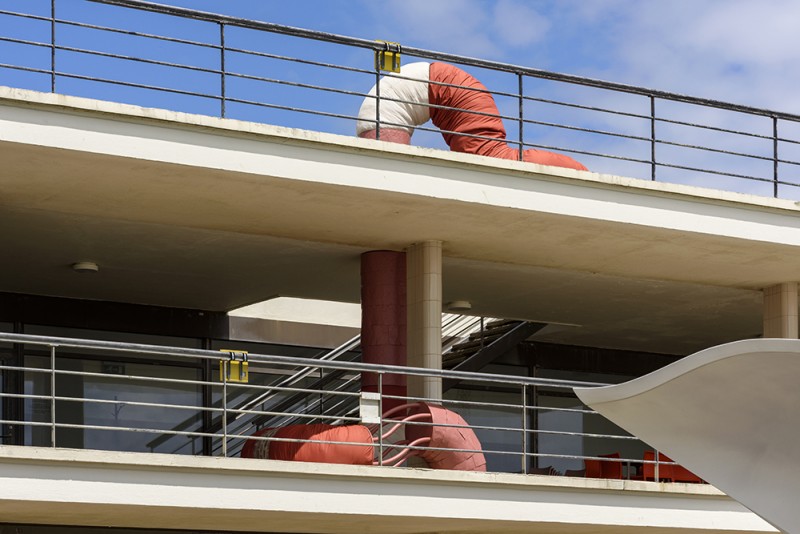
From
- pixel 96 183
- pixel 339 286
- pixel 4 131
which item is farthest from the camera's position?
pixel 339 286

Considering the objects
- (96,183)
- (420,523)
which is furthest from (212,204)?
(420,523)

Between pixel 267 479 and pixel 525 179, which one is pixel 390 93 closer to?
pixel 525 179

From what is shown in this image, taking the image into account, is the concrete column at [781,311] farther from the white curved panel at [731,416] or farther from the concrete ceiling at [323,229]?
the white curved panel at [731,416]

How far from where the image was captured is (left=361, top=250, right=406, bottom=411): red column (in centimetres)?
1833

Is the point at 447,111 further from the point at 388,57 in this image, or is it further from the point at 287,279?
the point at 287,279

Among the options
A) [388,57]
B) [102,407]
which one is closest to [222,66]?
[388,57]

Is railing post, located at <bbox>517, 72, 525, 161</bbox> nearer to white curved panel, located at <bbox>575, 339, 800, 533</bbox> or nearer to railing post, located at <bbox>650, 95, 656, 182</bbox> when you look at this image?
railing post, located at <bbox>650, 95, 656, 182</bbox>

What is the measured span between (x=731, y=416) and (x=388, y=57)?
8.76 metres

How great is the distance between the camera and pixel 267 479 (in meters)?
14.8

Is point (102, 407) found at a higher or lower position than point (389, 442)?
higher

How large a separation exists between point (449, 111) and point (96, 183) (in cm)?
481

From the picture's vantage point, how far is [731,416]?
8875 mm

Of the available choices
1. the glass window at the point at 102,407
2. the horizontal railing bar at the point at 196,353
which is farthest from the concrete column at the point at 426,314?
the glass window at the point at 102,407

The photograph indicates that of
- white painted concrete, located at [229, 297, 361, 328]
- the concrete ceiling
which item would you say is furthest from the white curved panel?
white painted concrete, located at [229, 297, 361, 328]
